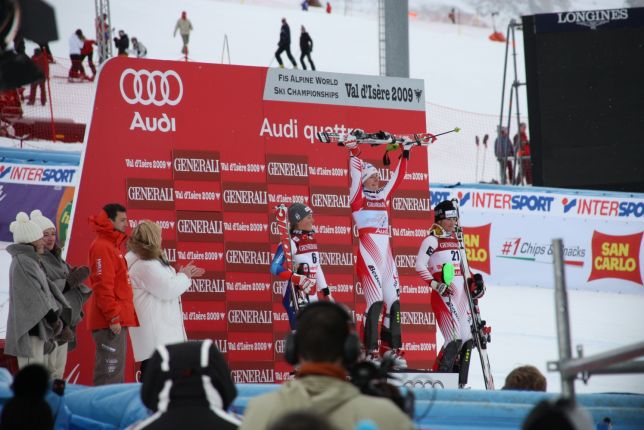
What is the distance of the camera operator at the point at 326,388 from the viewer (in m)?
3.76

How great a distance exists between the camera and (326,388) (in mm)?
3867

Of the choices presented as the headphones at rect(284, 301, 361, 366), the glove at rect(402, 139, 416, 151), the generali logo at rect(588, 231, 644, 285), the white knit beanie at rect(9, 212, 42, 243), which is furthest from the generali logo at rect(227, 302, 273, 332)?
the generali logo at rect(588, 231, 644, 285)

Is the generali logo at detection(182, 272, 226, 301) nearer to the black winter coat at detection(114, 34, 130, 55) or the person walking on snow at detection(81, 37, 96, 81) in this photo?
the person walking on snow at detection(81, 37, 96, 81)

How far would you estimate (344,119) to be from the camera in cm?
1228

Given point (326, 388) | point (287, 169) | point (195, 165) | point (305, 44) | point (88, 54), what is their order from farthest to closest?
point (305, 44), point (88, 54), point (287, 169), point (195, 165), point (326, 388)

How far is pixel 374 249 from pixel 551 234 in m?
8.91

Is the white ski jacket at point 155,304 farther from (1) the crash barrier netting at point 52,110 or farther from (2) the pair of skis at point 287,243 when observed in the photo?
(1) the crash barrier netting at point 52,110

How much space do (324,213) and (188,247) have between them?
165 cm

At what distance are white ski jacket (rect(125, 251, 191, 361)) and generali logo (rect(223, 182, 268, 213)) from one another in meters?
2.16

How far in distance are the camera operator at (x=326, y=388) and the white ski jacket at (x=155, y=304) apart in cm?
544

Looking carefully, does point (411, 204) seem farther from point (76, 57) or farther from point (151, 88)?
point (76, 57)

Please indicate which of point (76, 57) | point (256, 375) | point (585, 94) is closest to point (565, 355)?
point (256, 375)

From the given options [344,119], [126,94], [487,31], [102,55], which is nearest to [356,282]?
[344,119]

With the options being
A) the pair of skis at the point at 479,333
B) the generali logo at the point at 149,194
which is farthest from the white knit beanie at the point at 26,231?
the pair of skis at the point at 479,333
